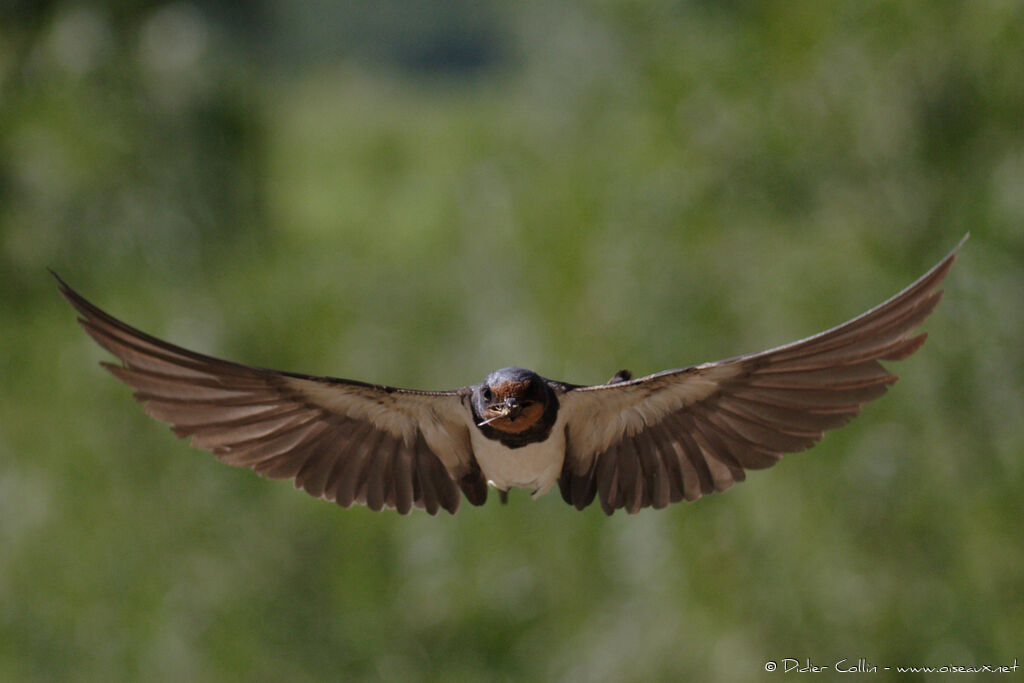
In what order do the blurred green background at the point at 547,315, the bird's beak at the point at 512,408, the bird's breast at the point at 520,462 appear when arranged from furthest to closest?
the blurred green background at the point at 547,315
the bird's breast at the point at 520,462
the bird's beak at the point at 512,408

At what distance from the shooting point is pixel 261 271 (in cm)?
1172

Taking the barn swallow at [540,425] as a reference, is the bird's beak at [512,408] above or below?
below

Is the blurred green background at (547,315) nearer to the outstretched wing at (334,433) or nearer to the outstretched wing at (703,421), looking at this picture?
the outstretched wing at (703,421)

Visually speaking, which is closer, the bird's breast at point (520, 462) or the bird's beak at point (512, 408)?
the bird's beak at point (512, 408)

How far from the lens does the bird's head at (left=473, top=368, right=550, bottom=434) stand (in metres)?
1.86

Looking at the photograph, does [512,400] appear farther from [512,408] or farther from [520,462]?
[520,462]

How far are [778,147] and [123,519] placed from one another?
6.41 m

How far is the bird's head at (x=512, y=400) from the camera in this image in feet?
6.11

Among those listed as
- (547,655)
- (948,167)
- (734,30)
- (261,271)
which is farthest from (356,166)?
(948,167)

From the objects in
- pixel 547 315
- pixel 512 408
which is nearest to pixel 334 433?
pixel 512 408

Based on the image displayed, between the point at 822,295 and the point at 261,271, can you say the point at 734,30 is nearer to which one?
the point at 822,295

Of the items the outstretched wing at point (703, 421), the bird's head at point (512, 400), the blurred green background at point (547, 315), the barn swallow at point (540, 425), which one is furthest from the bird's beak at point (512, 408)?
the blurred green background at point (547, 315)

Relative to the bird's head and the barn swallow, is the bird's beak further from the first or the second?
the barn swallow

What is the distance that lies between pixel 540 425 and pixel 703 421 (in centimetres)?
54
